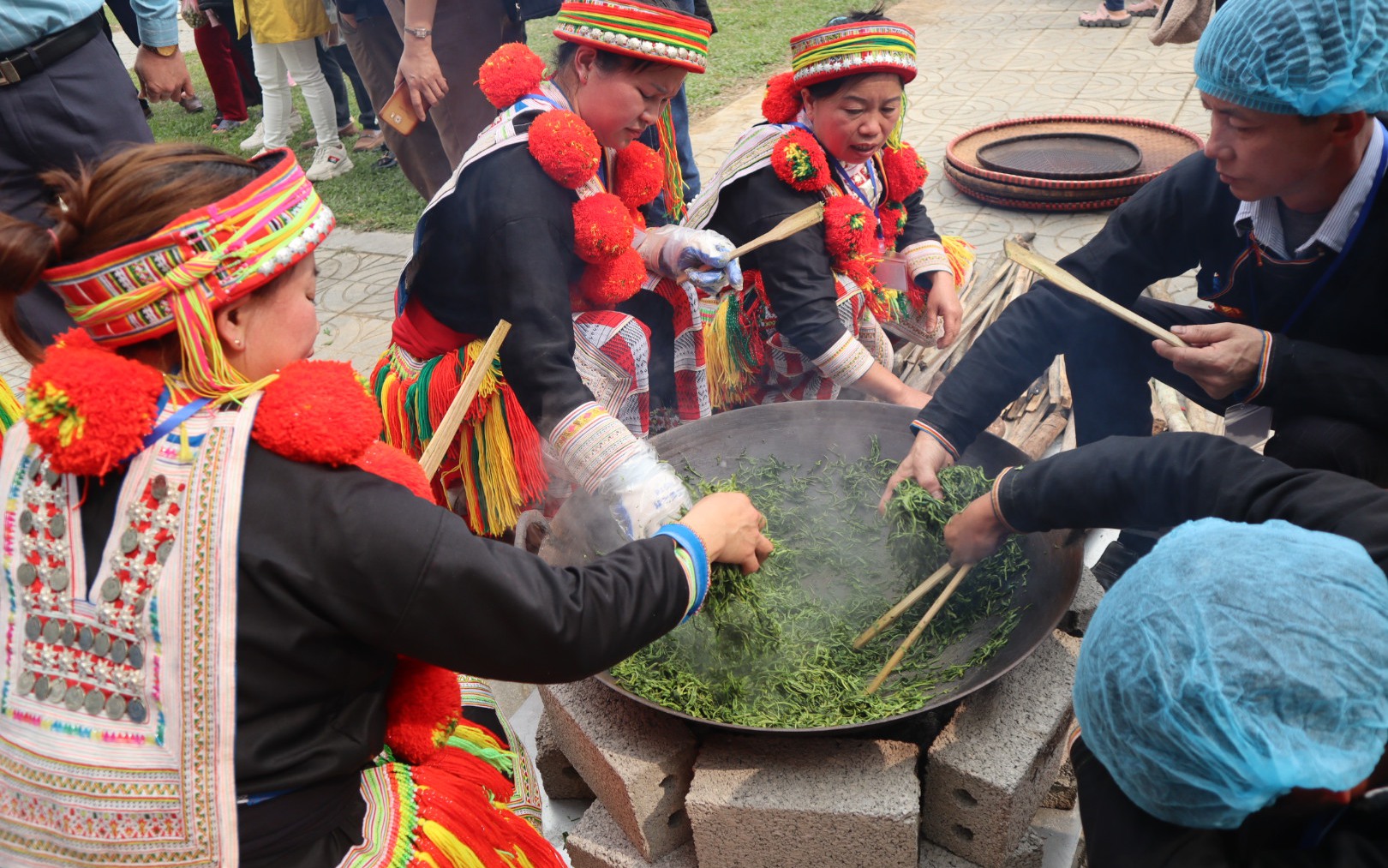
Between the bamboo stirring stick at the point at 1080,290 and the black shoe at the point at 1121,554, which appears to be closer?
the bamboo stirring stick at the point at 1080,290

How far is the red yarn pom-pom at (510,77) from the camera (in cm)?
287

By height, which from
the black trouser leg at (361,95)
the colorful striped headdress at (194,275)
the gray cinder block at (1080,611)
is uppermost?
the colorful striped headdress at (194,275)

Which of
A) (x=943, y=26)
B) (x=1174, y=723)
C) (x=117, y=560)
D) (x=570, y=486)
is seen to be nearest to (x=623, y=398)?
(x=570, y=486)

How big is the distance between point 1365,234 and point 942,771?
166cm

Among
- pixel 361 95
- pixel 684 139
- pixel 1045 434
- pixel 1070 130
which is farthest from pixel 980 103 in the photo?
pixel 361 95

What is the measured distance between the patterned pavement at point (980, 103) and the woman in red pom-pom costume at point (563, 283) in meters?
2.19

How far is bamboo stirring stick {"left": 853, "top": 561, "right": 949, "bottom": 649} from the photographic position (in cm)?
234

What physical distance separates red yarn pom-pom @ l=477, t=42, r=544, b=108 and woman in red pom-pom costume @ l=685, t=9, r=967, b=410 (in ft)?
2.76

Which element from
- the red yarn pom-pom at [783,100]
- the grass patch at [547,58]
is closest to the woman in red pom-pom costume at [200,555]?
the red yarn pom-pom at [783,100]

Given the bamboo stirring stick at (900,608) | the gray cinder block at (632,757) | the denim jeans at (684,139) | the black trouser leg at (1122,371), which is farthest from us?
the denim jeans at (684,139)

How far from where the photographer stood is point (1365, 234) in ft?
7.92

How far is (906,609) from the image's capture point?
2441 millimetres

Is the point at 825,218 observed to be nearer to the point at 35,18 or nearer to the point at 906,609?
the point at 906,609

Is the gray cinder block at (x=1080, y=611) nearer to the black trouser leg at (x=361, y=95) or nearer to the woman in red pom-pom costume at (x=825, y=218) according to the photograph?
the woman in red pom-pom costume at (x=825, y=218)
